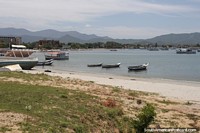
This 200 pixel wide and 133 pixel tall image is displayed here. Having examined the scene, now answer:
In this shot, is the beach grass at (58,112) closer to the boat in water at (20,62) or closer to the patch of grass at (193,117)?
the patch of grass at (193,117)

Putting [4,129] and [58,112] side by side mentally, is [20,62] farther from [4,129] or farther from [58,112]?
[4,129]

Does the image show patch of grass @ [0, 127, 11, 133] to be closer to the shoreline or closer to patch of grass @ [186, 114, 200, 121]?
patch of grass @ [186, 114, 200, 121]

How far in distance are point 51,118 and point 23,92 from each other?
4.58 metres

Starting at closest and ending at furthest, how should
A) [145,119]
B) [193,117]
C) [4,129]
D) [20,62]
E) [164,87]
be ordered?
[145,119] < [4,129] < [193,117] < [164,87] < [20,62]

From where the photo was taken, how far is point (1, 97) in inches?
562

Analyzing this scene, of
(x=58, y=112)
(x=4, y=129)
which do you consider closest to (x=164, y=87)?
(x=58, y=112)

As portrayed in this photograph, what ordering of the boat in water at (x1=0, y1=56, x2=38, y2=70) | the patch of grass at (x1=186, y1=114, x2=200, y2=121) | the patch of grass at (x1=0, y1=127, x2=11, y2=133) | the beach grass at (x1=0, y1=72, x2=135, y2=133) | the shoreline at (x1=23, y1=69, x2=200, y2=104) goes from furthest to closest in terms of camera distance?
the boat in water at (x1=0, y1=56, x2=38, y2=70) < the shoreline at (x1=23, y1=69, x2=200, y2=104) < the patch of grass at (x1=186, y1=114, x2=200, y2=121) < the beach grass at (x1=0, y1=72, x2=135, y2=133) < the patch of grass at (x1=0, y1=127, x2=11, y2=133)

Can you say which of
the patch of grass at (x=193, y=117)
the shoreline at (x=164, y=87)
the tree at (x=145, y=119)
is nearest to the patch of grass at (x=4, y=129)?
the tree at (x=145, y=119)

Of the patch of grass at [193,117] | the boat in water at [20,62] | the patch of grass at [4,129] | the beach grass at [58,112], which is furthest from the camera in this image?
the boat in water at [20,62]

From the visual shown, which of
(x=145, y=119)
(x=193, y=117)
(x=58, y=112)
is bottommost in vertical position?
(x=193, y=117)

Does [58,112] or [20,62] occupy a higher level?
[58,112]

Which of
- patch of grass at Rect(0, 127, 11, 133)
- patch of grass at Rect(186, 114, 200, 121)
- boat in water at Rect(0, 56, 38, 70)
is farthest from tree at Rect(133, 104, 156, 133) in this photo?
boat in water at Rect(0, 56, 38, 70)

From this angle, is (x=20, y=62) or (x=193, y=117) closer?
(x=193, y=117)

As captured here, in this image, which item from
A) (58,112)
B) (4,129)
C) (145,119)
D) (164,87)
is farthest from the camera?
(164,87)
